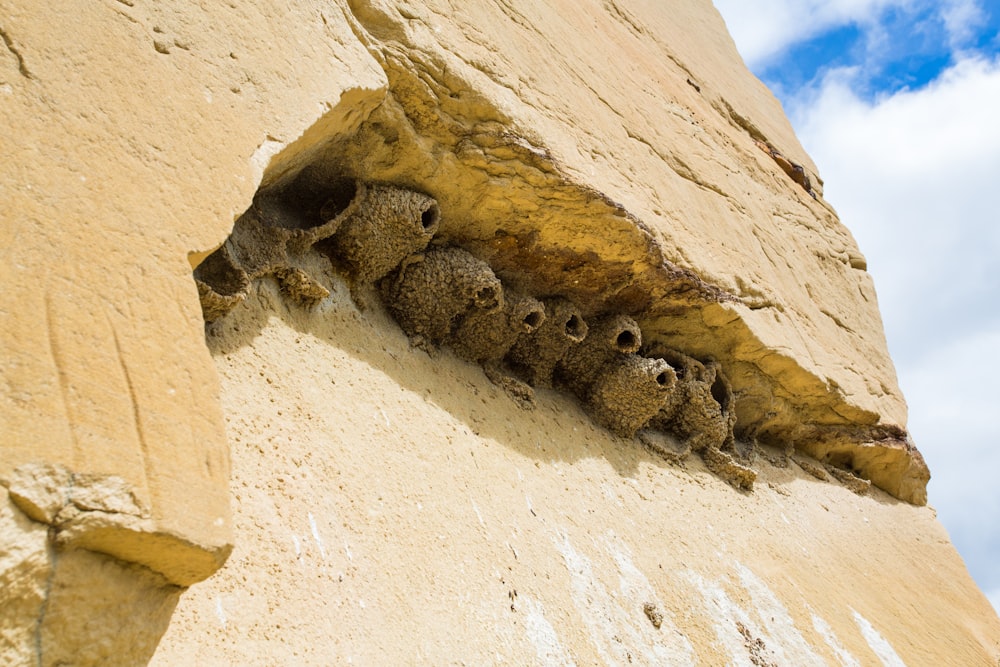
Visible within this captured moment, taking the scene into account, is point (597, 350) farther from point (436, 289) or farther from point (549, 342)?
point (436, 289)

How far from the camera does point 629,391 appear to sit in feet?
12.1

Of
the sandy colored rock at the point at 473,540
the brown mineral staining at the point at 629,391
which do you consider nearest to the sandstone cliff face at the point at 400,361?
the sandy colored rock at the point at 473,540

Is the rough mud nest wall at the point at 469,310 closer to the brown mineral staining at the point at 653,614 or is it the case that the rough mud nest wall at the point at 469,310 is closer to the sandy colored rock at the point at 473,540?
the sandy colored rock at the point at 473,540

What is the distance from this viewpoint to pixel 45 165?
1.52 m

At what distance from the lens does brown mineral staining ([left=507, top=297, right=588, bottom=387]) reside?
11.4 ft

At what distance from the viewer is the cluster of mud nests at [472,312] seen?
264 cm

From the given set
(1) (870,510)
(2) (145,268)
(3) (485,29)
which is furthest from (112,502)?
(1) (870,510)

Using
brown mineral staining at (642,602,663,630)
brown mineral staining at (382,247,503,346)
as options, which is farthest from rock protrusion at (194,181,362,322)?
brown mineral staining at (642,602,663,630)

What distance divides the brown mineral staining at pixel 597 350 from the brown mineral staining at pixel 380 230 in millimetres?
941

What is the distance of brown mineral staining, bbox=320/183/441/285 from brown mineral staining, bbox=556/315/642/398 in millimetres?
941

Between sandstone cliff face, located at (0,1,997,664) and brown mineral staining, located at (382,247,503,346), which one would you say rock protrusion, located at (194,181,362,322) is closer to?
sandstone cliff face, located at (0,1,997,664)

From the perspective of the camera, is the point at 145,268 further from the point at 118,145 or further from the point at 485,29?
the point at 485,29

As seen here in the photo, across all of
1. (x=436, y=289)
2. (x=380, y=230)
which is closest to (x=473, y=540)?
(x=436, y=289)

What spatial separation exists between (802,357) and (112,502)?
11.5ft
